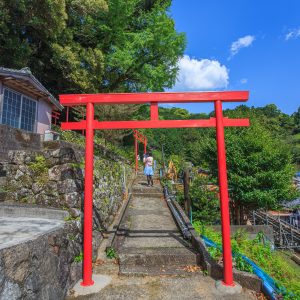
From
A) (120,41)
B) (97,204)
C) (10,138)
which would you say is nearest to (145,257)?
(97,204)

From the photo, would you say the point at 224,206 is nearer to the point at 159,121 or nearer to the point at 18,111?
the point at 159,121

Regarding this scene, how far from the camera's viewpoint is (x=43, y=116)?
45.2ft

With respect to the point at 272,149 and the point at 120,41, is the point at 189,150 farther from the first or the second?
the point at 272,149

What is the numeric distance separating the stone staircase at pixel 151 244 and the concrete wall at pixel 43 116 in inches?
256

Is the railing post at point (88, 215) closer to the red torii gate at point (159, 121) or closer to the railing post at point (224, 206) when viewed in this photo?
the red torii gate at point (159, 121)

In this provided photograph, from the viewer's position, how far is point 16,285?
293 centimetres

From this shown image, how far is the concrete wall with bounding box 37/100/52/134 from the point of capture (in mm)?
A: 13367

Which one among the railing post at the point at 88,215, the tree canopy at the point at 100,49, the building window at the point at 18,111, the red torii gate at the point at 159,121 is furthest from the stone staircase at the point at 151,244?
the tree canopy at the point at 100,49

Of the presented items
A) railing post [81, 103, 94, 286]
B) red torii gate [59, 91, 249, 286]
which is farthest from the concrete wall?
railing post [81, 103, 94, 286]

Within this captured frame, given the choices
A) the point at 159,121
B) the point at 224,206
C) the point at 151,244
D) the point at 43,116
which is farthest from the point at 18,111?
the point at 224,206

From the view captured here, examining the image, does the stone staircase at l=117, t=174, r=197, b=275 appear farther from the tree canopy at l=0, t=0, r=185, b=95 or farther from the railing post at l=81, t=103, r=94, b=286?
the tree canopy at l=0, t=0, r=185, b=95

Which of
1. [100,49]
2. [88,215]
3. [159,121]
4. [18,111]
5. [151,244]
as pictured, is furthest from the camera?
[100,49]

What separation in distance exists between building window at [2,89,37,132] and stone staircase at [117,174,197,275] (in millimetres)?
6330

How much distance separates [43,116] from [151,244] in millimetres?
9990
